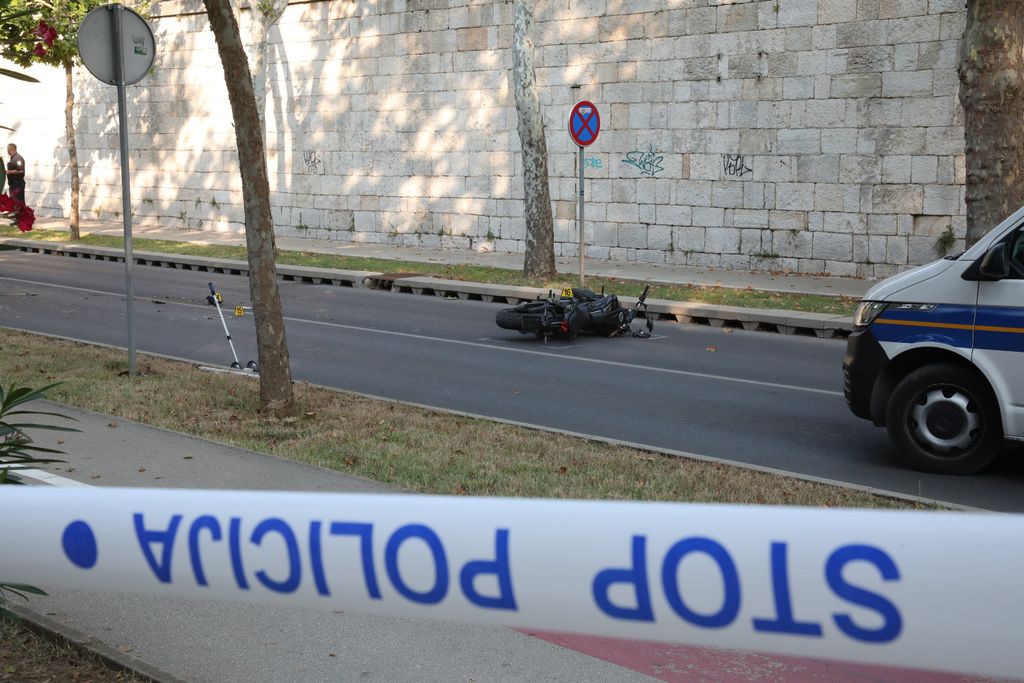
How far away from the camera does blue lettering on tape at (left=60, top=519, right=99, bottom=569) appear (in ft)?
6.42

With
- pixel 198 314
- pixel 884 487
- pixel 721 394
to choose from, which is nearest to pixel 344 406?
pixel 721 394

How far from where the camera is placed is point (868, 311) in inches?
325

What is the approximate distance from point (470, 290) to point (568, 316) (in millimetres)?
5421

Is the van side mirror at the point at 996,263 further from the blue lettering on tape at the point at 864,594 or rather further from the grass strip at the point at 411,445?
the blue lettering on tape at the point at 864,594

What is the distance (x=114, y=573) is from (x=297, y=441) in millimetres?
6439

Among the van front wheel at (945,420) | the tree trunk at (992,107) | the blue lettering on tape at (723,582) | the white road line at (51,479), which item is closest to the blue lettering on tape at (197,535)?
the blue lettering on tape at (723,582)

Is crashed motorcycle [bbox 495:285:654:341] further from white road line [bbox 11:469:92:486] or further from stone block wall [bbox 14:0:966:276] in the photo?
white road line [bbox 11:469:92:486]

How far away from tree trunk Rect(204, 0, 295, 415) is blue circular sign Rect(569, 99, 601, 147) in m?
9.87

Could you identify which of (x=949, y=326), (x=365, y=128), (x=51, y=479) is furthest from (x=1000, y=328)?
(x=365, y=128)

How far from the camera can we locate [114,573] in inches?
77.5

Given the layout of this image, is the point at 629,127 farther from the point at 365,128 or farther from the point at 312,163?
the point at 312,163

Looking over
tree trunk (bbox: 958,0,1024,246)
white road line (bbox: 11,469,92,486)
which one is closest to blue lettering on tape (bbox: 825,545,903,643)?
white road line (bbox: 11,469,92,486)

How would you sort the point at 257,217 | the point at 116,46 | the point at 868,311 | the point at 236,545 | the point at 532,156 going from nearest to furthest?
the point at 236,545
the point at 868,311
the point at 257,217
the point at 116,46
the point at 532,156

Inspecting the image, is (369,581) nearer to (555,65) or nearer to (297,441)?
(297,441)
